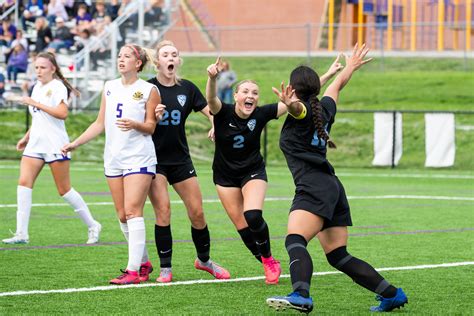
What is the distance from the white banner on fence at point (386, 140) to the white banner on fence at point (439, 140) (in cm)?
70

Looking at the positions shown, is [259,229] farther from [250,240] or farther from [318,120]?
[318,120]

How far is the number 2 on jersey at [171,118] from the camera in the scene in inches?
356

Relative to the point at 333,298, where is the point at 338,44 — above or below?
above

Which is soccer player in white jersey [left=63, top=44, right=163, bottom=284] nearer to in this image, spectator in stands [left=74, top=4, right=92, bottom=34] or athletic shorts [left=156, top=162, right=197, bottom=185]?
athletic shorts [left=156, top=162, right=197, bottom=185]

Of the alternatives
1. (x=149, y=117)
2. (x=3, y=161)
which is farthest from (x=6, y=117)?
(x=149, y=117)

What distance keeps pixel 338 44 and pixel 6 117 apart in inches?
507

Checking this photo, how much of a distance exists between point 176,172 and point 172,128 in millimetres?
366

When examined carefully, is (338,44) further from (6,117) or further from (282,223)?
(282,223)

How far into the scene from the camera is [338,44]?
119ft

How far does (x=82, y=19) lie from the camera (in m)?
31.4

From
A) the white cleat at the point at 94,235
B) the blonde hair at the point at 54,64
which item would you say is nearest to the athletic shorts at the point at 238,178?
the blonde hair at the point at 54,64

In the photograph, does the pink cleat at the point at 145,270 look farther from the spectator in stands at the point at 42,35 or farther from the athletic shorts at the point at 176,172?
the spectator in stands at the point at 42,35

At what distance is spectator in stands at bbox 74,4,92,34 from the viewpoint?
31.1m

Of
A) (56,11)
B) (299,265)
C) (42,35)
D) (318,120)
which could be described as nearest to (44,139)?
(318,120)
